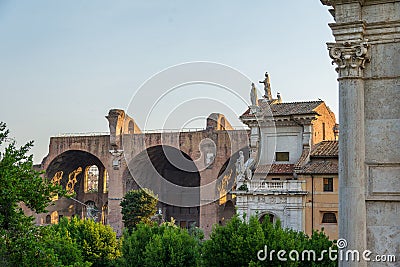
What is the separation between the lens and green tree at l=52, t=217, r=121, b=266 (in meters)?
22.6

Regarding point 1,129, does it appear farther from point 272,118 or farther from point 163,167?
point 163,167

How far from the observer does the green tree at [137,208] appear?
135 feet

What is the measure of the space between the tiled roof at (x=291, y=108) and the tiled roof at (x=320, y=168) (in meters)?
2.92

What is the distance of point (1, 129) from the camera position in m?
12.1

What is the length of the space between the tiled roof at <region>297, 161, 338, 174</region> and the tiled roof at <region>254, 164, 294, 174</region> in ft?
3.70

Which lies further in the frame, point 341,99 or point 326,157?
point 326,157

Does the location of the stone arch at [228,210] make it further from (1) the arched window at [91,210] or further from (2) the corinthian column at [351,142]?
(2) the corinthian column at [351,142]

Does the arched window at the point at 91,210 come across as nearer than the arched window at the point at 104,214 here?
Yes

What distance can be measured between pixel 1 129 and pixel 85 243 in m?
11.3

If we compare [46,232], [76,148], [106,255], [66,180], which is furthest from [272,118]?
[66,180]

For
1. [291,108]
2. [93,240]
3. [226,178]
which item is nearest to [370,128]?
[93,240]

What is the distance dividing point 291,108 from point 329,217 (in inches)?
277

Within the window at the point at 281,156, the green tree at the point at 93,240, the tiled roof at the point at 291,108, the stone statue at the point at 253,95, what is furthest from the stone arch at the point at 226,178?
the green tree at the point at 93,240

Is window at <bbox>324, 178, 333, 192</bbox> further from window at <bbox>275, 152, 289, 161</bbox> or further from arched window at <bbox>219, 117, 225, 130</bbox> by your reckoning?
arched window at <bbox>219, 117, 225, 130</bbox>
